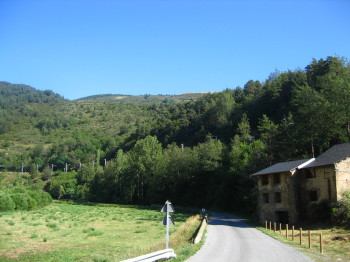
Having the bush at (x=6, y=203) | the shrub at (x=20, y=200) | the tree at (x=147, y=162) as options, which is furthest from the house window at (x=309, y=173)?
the shrub at (x=20, y=200)

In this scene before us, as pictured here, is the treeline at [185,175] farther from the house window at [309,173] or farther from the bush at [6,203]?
the bush at [6,203]

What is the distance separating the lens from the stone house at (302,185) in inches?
1144

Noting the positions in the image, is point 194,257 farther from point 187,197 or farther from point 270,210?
point 187,197

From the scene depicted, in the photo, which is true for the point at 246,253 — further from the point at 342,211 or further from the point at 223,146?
the point at 223,146

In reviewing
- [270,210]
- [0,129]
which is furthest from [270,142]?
[0,129]

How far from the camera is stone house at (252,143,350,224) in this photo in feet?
95.3

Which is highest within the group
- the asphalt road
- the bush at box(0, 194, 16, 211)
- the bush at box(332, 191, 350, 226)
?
the bush at box(332, 191, 350, 226)

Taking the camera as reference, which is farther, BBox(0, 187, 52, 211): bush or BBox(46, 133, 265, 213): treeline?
BBox(46, 133, 265, 213): treeline

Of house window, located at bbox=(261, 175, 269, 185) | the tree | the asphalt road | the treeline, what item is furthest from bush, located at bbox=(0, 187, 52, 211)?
the asphalt road

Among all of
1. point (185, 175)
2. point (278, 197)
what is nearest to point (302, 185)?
point (278, 197)

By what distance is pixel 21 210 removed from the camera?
191 feet

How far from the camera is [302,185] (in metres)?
33.4

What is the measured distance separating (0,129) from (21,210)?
533ft

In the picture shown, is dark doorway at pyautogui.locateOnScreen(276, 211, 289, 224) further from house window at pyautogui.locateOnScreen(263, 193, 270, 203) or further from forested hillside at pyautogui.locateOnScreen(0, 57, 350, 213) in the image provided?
forested hillside at pyautogui.locateOnScreen(0, 57, 350, 213)
